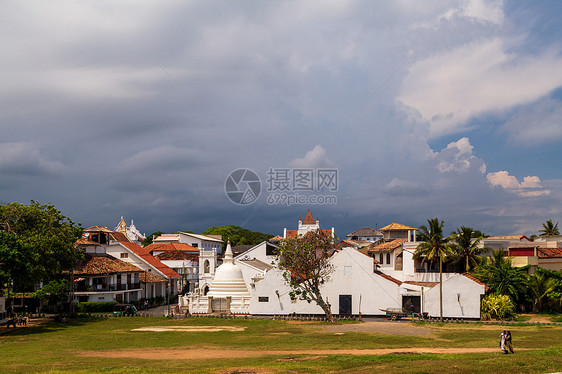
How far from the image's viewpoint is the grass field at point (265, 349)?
2678cm

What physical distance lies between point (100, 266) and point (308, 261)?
30.7 meters

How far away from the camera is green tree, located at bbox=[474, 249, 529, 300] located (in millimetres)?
60969

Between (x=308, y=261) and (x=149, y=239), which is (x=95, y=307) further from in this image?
(x=149, y=239)

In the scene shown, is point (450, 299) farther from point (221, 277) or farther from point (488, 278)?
point (221, 277)

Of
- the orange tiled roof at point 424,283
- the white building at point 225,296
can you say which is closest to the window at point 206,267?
the white building at point 225,296

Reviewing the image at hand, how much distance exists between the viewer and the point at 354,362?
28.2 meters

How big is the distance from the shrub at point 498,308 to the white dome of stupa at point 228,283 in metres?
27.4

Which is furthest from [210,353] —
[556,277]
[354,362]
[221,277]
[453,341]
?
[556,277]

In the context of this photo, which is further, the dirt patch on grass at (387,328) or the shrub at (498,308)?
the shrub at (498,308)

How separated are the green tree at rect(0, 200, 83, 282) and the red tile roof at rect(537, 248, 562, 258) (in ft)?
190

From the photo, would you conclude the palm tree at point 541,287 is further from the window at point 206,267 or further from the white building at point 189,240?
the white building at point 189,240

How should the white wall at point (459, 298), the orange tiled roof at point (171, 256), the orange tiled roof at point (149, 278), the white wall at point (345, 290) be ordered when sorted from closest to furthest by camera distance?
the white wall at point (459, 298) → the white wall at point (345, 290) → the orange tiled roof at point (149, 278) → the orange tiled roof at point (171, 256)

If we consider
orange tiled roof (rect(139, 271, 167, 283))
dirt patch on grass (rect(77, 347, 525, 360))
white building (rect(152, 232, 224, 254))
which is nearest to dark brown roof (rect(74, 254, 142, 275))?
orange tiled roof (rect(139, 271, 167, 283))

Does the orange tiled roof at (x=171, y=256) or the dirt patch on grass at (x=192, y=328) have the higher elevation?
the orange tiled roof at (x=171, y=256)
